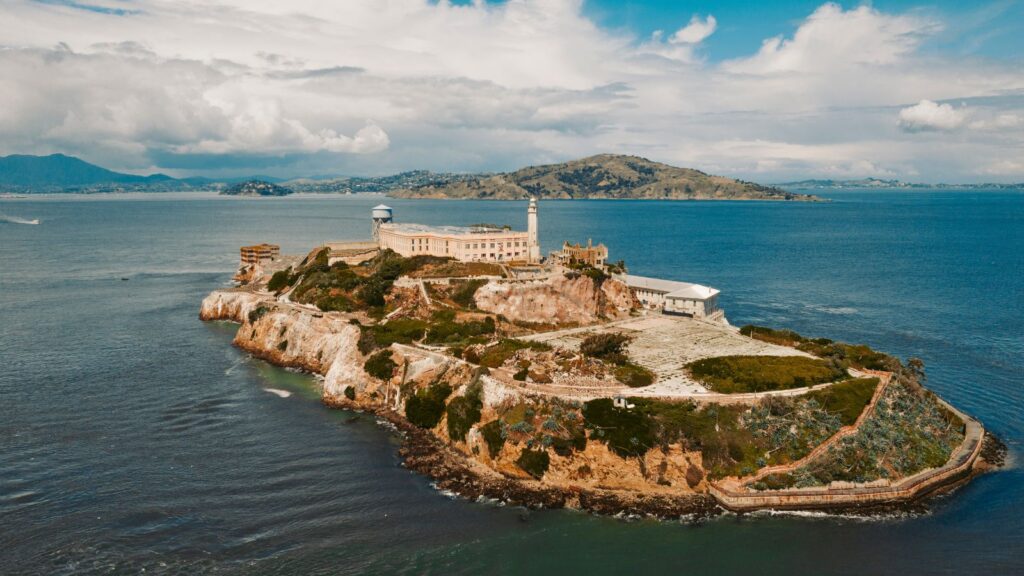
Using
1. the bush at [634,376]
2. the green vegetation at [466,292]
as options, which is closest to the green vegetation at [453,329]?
the green vegetation at [466,292]

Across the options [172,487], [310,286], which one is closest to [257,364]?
[310,286]

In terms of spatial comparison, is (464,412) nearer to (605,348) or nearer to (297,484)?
(297,484)

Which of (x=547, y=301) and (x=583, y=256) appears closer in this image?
(x=547, y=301)

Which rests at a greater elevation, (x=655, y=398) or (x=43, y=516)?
(x=655, y=398)

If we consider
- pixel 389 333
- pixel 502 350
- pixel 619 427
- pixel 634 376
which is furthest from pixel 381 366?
pixel 619 427

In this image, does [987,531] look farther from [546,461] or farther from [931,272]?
[931,272]

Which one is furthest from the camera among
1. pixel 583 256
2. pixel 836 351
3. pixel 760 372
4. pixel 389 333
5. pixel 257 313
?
pixel 583 256
